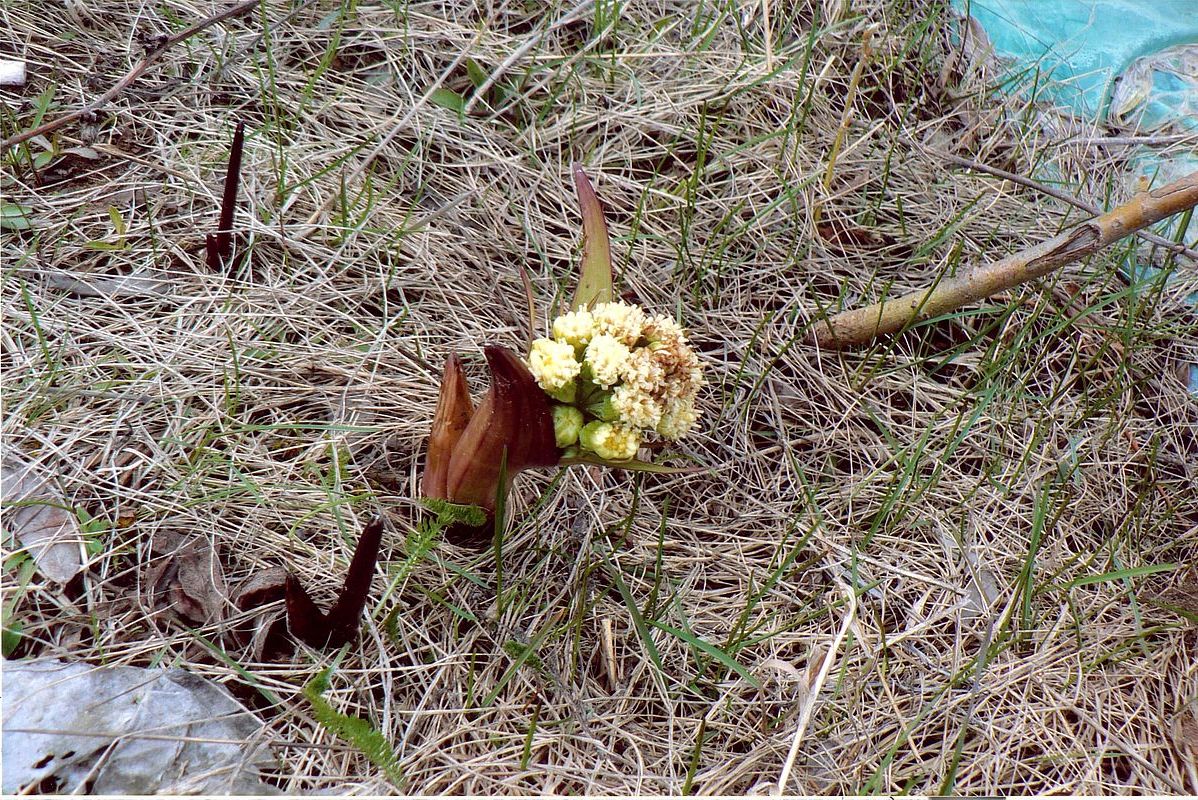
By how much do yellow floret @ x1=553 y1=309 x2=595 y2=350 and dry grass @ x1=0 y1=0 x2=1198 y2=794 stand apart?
46cm

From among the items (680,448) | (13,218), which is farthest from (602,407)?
(13,218)

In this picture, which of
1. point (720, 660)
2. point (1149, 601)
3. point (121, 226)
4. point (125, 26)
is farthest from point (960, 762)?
point (125, 26)

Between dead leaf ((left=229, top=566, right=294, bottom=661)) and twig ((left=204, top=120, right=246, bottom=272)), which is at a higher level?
twig ((left=204, top=120, right=246, bottom=272))

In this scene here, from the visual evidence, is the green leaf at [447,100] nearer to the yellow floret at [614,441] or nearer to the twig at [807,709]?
the yellow floret at [614,441]

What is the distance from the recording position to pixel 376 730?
5.00 feet

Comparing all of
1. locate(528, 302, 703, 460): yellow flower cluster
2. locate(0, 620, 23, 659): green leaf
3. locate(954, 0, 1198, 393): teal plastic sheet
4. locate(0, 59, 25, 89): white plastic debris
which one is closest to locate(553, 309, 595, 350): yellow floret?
locate(528, 302, 703, 460): yellow flower cluster

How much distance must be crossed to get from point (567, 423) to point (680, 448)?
522 mm

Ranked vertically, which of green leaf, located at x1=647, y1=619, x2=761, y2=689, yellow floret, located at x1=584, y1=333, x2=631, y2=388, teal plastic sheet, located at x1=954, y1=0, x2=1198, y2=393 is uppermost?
teal plastic sheet, located at x1=954, y1=0, x2=1198, y2=393

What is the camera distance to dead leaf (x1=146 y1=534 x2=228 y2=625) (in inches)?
63.2

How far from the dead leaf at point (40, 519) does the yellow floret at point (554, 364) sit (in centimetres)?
93

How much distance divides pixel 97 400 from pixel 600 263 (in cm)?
111

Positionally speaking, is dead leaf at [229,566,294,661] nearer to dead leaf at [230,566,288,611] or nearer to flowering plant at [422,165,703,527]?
dead leaf at [230,566,288,611]

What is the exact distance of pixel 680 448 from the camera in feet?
6.84

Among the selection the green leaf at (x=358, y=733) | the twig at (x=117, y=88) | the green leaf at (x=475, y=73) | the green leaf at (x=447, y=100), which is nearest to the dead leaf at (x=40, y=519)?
the green leaf at (x=358, y=733)
